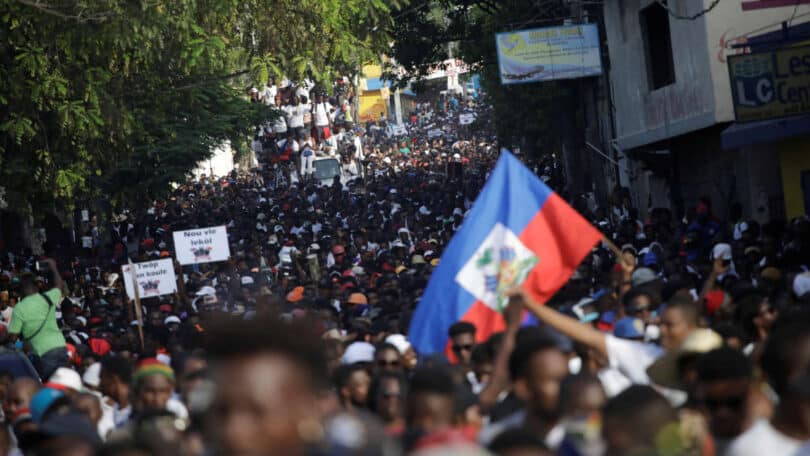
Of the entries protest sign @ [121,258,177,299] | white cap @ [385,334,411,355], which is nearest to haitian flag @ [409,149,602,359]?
white cap @ [385,334,411,355]

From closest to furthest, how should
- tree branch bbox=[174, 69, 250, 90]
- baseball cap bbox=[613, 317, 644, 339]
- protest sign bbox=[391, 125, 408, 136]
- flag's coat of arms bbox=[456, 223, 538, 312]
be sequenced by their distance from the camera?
baseball cap bbox=[613, 317, 644, 339]
flag's coat of arms bbox=[456, 223, 538, 312]
tree branch bbox=[174, 69, 250, 90]
protest sign bbox=[391, 125, 408, 136]

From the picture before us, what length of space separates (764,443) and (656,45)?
65.2ft

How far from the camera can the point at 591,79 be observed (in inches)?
1156

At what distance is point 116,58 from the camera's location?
1576cm

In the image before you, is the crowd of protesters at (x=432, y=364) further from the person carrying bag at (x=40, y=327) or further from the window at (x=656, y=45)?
the window at (x=656, y=45)

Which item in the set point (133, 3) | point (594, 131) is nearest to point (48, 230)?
point (594, 131)

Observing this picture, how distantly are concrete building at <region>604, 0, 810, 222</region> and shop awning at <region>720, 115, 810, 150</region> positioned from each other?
10 centimetres

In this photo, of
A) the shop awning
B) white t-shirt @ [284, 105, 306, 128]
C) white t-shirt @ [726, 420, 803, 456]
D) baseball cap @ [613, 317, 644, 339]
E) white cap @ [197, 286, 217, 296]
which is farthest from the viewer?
white t-shirt @ [284, 105, 306, 128]

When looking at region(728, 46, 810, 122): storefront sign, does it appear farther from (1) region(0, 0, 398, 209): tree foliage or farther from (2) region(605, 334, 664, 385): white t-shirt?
(2) region(605, 334, 664, 385): white t-shirt

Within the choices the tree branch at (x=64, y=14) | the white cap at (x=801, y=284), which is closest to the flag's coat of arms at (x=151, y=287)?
the tree branch at (x=64, y=14)

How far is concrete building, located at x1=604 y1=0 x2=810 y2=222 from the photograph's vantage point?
19.6m

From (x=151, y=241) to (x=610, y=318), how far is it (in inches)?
876

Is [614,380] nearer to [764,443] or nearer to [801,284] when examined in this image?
[764,443]

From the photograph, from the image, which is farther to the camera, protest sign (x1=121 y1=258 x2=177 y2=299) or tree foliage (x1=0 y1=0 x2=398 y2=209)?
protest sign (x1=121 y1=258 x2=177 y2=299)
